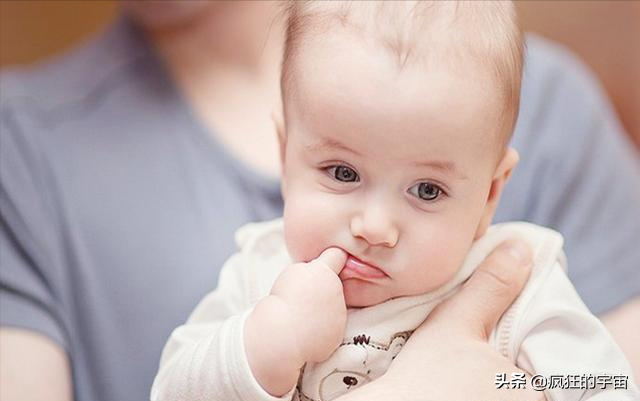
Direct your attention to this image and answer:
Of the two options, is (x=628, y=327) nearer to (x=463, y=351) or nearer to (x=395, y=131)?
(x=463, y=351)

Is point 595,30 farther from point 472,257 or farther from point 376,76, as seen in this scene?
→ point 376,76

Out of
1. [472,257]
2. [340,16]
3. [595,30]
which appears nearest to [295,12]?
[340,16]

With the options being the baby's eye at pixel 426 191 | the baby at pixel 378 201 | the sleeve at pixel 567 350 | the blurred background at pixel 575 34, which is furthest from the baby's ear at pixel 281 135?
the blurred background at pixel 575 34

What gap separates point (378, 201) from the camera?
0.75m

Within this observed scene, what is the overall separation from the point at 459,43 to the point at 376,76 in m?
0.08

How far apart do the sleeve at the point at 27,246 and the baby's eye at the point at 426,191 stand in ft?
1.50

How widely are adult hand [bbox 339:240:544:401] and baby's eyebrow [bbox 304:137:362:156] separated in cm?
19

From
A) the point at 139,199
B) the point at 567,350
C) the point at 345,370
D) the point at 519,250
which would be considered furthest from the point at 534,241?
the point at 139,199

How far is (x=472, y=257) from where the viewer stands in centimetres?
87

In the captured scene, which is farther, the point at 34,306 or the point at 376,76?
the point at 34,306

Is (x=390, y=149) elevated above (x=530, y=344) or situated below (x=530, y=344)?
above

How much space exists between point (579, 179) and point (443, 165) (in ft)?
1.64

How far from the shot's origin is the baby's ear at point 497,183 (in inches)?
32.5

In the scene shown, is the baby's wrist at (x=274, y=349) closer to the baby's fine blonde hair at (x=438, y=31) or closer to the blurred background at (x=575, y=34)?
the baby's fine blonde hair at (x=438, y=31)
